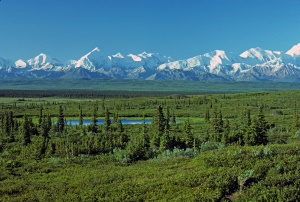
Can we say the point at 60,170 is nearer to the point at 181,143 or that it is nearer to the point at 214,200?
the point at 214,200

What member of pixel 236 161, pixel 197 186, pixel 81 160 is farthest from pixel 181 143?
pixel 197 186

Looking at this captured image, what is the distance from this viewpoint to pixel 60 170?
3728cm

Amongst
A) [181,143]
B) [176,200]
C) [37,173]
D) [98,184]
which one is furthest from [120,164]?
[181,143]

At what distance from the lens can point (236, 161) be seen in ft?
92.5

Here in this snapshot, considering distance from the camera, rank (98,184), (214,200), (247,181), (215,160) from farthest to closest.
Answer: (215,160) → (98,184) → (247,181) → (214,200)

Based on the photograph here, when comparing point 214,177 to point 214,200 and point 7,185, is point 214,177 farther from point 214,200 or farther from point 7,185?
point 7,185

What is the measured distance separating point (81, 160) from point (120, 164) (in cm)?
623

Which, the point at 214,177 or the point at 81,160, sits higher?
the point at 214,177

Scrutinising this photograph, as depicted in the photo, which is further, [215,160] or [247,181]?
[215,160]

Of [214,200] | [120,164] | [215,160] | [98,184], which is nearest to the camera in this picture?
[214,200]

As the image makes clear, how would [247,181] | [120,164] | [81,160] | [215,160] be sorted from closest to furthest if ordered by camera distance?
1. [247,181]
2. [215,160]
3. [120,164]
4. [81,160]

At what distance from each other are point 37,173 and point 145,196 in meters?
17.0

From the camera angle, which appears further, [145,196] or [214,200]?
[145,196]

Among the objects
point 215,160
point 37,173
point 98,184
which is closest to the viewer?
point 98,184
